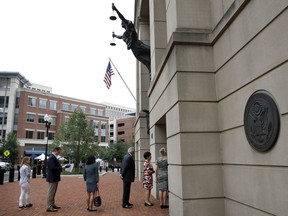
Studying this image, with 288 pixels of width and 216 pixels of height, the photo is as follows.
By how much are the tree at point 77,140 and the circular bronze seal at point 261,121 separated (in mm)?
30099

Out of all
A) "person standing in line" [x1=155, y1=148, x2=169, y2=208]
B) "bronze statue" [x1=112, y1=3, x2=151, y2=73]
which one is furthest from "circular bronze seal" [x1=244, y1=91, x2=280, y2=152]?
"bronze statue" [x1=112, y1=3, x2=151, y2=73]

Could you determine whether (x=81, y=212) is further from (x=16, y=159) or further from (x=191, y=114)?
(x=16, y=159)

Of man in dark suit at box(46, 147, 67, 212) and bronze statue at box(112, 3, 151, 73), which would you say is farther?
bronze statue at box(112, 3, 151, 73)

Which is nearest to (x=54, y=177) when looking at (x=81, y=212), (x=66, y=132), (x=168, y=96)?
(x=81, y=212)

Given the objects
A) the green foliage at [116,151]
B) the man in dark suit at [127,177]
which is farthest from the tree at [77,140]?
the green foliage at [116,151]

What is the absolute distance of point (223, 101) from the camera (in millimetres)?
5590

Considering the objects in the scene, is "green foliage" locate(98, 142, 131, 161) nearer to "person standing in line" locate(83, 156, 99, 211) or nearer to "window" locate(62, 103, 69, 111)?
"window" locate(62, 103, 69, 111)

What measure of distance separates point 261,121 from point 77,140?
102 ft

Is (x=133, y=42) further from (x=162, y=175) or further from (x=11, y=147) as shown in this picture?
(x=11, y=147)

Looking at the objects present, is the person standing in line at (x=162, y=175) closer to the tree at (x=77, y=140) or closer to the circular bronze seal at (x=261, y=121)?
the circular bronze seal at (x=261, y=121)

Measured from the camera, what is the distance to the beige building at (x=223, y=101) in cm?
385

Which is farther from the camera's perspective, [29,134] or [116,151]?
[116,151]

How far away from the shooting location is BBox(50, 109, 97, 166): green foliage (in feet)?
108

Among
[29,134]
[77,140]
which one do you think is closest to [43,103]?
[29,134]
